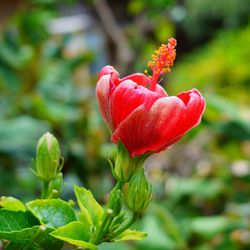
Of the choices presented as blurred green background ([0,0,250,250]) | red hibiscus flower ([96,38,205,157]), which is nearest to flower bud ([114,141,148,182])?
red hibiscus flower ([96,38,205,157])

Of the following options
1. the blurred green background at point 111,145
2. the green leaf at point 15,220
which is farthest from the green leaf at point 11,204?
the blurred green background at point 111,145

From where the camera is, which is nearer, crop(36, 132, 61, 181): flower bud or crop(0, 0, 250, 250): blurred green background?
crop(36, 132, 61, 181): flower bud

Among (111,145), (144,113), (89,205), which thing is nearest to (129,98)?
(144,113)

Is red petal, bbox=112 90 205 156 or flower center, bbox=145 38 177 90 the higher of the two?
flower center, bbox=145 38 177 90

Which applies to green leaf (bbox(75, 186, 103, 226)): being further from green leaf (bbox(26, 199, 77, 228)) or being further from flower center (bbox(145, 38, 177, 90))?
flower center (bbox(145, 38, 177, 90))

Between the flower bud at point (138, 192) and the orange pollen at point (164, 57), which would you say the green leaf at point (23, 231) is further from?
the orange pollen at point (164, 57)

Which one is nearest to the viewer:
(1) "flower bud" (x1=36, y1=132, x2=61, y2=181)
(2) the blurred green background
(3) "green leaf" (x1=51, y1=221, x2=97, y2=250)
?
(3) "green leaf" (x1=51, y1=221, x2=97, y2=250)
